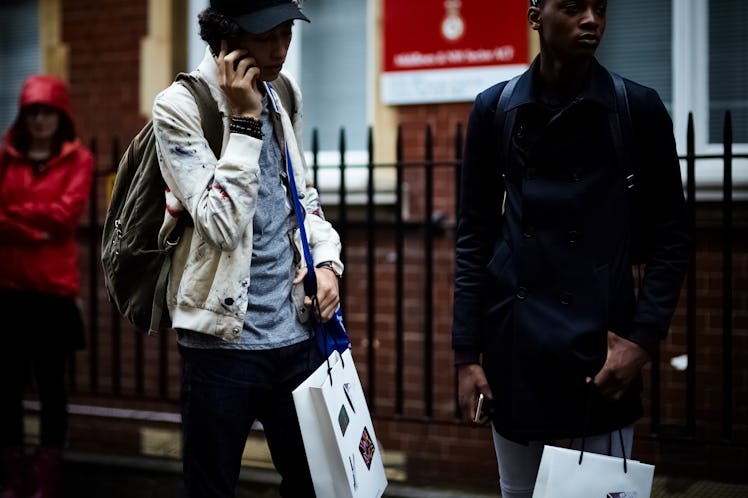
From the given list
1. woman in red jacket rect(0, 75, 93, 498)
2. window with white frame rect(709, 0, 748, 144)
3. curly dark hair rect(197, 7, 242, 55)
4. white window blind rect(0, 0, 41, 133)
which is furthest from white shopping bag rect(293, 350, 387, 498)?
white window blind rect(0, 0, 41, 133)

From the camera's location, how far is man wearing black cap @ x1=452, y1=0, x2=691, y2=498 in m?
2.25

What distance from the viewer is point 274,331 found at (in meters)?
2.56

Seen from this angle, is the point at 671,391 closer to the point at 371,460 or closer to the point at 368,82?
the point at 368,82

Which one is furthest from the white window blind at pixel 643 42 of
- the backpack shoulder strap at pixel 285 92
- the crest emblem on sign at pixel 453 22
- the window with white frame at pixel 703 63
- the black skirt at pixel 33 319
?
the black skirt at pixel 33 319

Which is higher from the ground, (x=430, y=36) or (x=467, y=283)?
(x=430, y=36)

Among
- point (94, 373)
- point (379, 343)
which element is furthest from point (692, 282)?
point (94, 373)

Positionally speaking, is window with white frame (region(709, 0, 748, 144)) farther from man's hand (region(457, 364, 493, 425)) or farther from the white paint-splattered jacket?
the white paint-splattered jacket

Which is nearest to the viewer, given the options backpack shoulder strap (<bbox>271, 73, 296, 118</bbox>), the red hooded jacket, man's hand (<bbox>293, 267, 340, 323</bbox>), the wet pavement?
man's hand (<bbox>293, 267, 340, 323</bbox>)

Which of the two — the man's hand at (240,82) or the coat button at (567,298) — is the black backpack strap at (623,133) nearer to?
the coat button at (567,298)

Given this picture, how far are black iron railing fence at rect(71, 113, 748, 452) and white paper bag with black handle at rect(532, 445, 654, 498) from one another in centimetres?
292

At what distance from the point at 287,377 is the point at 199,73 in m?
0.89

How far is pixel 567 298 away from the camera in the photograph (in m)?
2.27

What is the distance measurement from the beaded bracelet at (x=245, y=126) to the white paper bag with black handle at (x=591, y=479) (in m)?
1.13

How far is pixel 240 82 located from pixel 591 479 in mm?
1331
